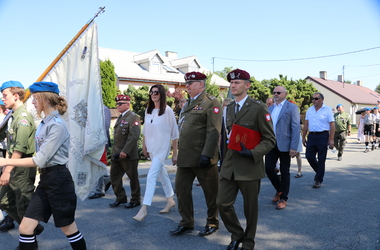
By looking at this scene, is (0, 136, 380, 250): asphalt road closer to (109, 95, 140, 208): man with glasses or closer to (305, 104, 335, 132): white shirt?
(109, 95, 140, 208): man with glasses

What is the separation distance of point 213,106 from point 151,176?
4.73ft

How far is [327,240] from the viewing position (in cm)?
411

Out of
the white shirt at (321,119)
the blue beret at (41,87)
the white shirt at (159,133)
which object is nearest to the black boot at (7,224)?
the white shirt at (159,133)

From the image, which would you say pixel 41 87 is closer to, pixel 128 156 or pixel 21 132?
pixel 21 132

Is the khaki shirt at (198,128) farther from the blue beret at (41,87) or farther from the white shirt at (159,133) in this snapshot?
the blue beret at (41,87)

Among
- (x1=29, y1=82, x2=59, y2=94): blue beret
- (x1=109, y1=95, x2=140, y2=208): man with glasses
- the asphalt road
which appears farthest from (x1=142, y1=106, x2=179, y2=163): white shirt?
(x1=29, y1=82, x2=59, y2=94): blue beret

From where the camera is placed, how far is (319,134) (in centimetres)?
715

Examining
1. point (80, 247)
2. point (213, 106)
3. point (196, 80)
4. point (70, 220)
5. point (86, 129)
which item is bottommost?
point (80, 247)

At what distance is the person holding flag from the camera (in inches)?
120

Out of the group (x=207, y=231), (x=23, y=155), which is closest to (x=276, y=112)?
(x=207, y=231)

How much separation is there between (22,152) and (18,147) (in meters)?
0.07

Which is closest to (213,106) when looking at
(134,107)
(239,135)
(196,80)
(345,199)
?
(196,80)

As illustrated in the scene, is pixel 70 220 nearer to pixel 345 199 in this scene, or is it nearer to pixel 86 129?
pixel 86 129

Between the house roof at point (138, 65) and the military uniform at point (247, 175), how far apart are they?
2541 centimetres
